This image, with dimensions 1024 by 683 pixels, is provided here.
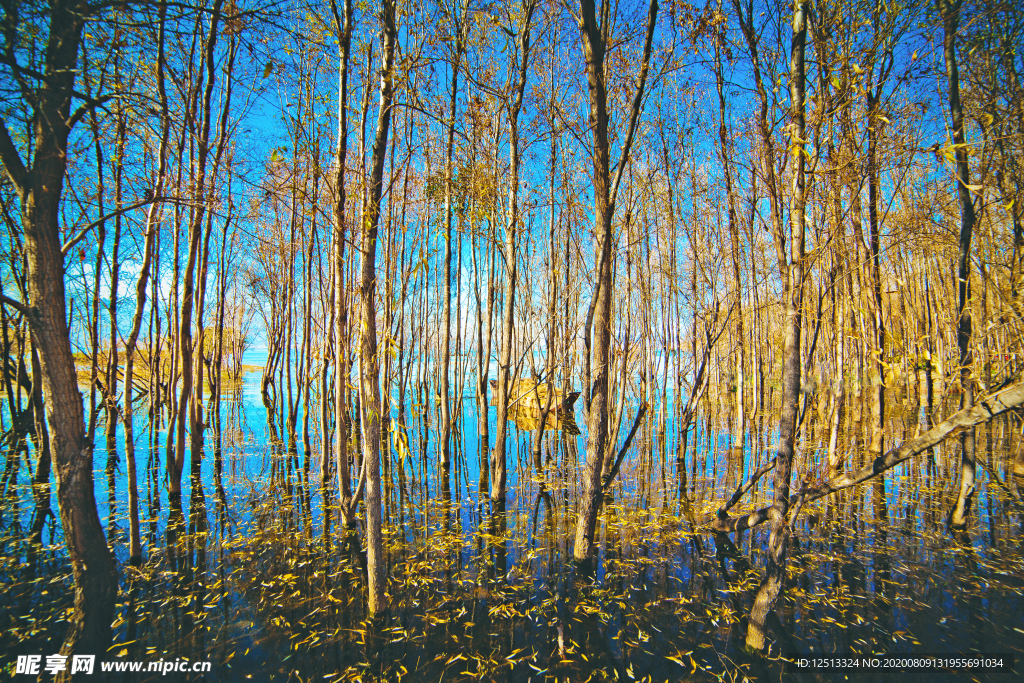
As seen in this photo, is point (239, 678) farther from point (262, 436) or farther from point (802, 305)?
point (262, 436)

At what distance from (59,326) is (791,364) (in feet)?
19.8

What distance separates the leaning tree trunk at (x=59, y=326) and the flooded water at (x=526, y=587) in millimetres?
461

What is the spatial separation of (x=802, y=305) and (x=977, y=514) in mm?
5527

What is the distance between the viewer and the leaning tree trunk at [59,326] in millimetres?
3080

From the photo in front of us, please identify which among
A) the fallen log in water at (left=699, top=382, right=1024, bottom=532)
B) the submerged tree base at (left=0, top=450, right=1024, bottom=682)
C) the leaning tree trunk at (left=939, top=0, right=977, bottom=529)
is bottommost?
the submerged tree base at (left=0, top=450, right=1024, bottom=682)

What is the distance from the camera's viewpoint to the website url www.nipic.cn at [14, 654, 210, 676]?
2.93 meters

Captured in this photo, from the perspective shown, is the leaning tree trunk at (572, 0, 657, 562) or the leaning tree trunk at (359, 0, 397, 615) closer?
the leaning tree trunk at (359, 0, 397, 615)

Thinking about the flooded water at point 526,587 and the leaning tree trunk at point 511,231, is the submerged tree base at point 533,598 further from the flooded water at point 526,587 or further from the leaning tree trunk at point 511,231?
the leaning tree trunk at point 511,231

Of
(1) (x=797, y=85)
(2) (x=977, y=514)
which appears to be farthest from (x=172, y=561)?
(2) (x=977, y=514)

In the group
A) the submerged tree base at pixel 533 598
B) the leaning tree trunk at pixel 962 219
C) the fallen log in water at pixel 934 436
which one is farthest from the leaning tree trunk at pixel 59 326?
the leaning tree trunk at pixel 962 219

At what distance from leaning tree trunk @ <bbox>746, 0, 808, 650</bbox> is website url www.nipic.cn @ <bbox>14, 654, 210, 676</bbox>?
4457 millimetres

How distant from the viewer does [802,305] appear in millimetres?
3025

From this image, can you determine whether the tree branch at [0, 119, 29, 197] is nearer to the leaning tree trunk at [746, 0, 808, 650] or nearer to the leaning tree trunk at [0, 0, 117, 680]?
the leaning tree trunk at [0, 0, 117, 680]

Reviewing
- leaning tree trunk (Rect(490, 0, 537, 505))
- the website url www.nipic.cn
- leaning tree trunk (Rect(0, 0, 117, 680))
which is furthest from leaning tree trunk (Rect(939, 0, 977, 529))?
leaning tree trunk (Rect(0, 0, 117, 680))
